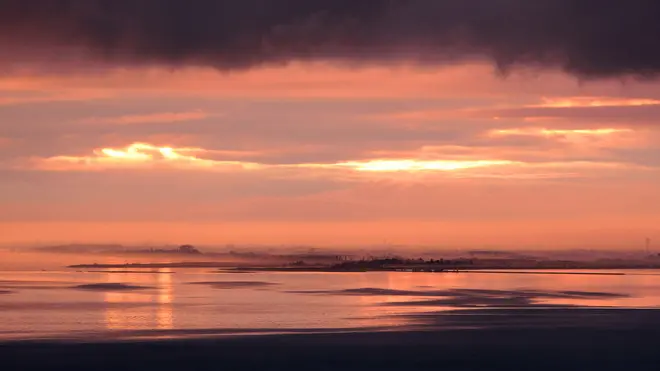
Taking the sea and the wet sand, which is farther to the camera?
the sea

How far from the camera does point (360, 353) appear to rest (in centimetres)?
4019

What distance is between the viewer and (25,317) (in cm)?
5328

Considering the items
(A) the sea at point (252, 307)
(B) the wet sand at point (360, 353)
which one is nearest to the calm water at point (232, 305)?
(A) the sea at point (252, 307)

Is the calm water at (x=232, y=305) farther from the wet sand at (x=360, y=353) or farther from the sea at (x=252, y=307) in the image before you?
the wet sand at (x=360, y=353)

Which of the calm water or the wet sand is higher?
the calm water

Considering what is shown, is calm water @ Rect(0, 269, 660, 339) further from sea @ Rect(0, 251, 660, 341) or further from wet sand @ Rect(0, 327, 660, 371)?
wet sand @ Rect(0, 327, 660, 371)

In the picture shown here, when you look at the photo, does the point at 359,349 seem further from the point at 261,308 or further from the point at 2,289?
the point at 2,289

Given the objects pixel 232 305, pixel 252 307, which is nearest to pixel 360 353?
pixel 252 307

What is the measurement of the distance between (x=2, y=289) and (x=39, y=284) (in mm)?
10578

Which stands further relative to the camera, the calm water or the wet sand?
the calm water

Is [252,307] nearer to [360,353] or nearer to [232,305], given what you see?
[232,305]

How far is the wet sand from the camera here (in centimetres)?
3684

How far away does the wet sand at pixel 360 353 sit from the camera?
36.8m

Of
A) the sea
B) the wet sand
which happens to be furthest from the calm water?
the wet sand
